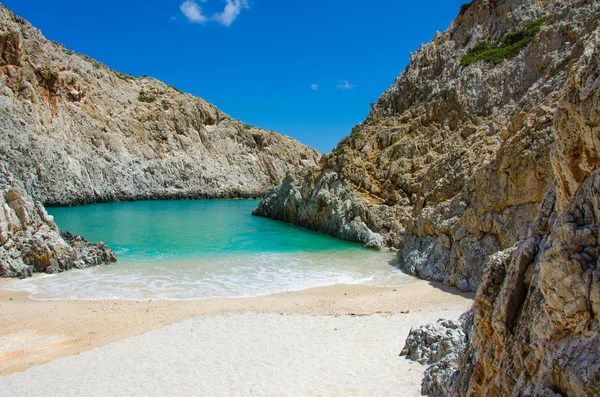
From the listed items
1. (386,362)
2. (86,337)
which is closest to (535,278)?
(386,362)

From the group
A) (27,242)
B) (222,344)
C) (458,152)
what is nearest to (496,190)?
(458,152)

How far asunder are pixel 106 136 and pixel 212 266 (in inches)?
2035

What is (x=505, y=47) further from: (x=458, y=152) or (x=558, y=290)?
(x=558, y=290)

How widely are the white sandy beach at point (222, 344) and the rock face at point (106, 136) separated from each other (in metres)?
27.2

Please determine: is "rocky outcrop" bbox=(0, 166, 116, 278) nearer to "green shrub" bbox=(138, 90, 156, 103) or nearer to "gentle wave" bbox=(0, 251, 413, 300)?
"gentle wave" bbox=(0, 251, 413, 300)

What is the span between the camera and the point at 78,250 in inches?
734

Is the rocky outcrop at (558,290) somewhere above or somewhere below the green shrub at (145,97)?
below

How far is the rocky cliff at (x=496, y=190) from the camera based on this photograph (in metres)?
2.90

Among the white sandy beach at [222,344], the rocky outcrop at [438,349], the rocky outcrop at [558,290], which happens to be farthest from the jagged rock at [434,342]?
the rocky outcrop at [558,290]

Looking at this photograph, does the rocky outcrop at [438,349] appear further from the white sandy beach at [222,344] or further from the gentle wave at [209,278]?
the gentle wave at [209,278]

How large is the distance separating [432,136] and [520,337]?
23.7 meters

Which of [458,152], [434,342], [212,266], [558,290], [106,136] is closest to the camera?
[558,290]

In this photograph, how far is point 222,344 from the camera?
9.34 meters

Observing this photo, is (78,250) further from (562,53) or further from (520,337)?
(562,53)
